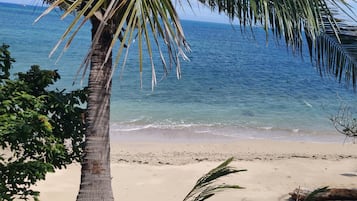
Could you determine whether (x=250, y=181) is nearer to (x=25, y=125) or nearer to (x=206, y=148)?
(x=206, y=148)

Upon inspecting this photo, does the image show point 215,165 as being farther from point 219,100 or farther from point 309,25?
point 219,100

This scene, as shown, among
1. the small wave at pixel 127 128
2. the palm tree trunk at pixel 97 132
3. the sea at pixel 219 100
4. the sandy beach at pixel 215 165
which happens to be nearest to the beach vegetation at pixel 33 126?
the palm tree trunk at pixel 97 132

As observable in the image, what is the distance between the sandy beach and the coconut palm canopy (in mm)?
4572

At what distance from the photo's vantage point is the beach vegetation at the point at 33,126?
3.96 meters

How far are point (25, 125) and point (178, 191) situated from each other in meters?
5.90

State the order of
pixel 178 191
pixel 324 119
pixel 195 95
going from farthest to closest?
pixel 195 95
pixel 324 119
pixel 178 191

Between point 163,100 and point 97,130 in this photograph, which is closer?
point 97,130

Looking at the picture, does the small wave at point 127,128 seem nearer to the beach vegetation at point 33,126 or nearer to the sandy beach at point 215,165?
the sandy beach at point 215,165

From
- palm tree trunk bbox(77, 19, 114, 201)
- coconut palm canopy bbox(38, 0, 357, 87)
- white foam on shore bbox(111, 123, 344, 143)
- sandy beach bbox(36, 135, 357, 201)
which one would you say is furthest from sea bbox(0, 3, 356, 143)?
sandy beach bbox(36, 135, 357, 201)

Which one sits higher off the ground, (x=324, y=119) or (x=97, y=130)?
(x=97, y=130)

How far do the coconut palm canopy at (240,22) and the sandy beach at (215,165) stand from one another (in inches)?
180

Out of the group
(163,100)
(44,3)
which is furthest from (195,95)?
(44,3)

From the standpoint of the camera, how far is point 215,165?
38.1 feet

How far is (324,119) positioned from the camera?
21406mm
